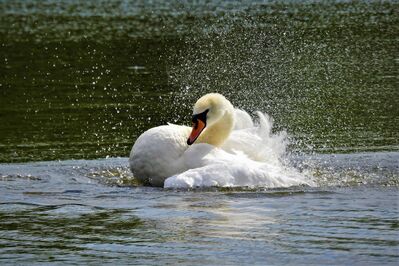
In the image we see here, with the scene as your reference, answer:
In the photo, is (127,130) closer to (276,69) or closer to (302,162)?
(302,162)

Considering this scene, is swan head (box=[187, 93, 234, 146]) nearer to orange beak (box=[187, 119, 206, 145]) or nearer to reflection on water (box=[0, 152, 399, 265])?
orange beak (box=[187, 119, 206, 145])

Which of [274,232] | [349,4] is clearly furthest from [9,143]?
[349,4]

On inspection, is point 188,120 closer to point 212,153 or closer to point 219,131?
point 219,131

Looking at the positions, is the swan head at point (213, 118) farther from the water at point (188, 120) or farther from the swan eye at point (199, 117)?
the water at point (188, 120)

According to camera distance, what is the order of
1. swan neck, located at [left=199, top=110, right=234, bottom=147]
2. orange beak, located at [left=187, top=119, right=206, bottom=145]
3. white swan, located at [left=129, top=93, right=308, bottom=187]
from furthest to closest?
swan neck, located at [left=199, top=110, right=234, bottom=147], orange beak, located at [left=187, top=119, right=206, bottom=145], white swan, located at [left=129, top=93, right=308, bottom=187]

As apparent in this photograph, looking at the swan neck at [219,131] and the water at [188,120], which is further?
the swan neck at [219,131]

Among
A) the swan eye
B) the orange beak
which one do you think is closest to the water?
the orange beak

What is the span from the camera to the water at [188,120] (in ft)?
30.5

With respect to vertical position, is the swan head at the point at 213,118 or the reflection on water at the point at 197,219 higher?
the swan head at the point at 213,118

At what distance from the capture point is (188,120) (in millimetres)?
18375

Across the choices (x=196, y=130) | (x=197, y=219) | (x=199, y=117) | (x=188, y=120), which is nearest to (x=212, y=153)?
(x=196, y=130)

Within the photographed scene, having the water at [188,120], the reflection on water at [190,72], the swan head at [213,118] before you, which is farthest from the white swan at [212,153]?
the reflection on water at [190,72]

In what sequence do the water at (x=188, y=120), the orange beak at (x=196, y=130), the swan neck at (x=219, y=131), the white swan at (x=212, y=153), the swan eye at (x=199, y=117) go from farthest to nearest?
the swan neck at (x=219, y=131), the swan eye at (x=199, y=117), the orange beak at (x=196, y=130), the white swan at (x=212, y=153), the water at (x=188, y=120)

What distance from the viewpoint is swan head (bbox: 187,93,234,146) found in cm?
1292
